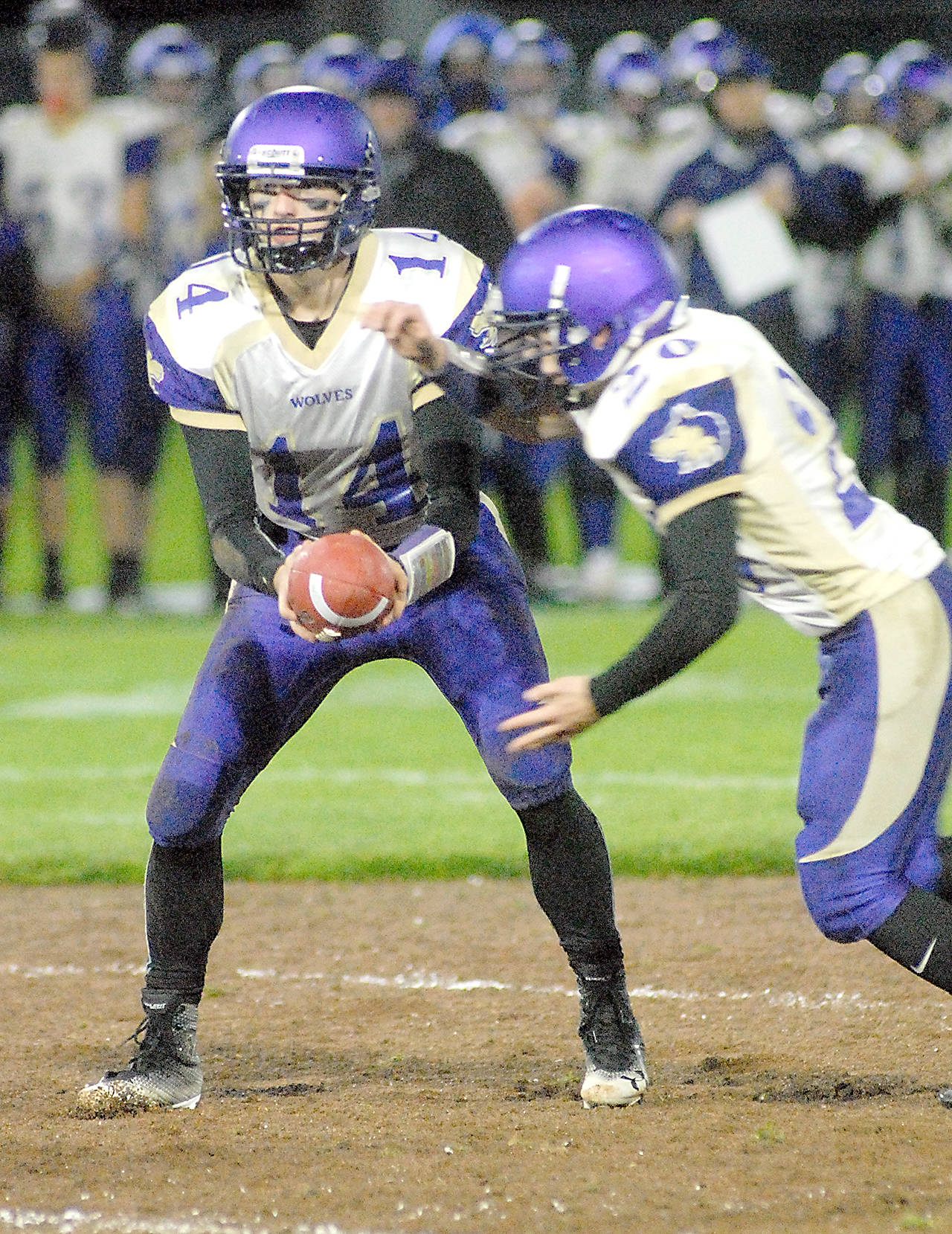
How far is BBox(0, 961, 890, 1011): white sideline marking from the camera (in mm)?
4207

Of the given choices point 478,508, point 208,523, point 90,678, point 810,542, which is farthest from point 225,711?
point 90,678

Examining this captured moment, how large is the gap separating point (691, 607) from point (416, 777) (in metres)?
3.36

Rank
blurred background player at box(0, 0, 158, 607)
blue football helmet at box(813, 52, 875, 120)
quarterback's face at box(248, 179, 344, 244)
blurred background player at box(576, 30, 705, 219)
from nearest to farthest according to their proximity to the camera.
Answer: quarterback's face at box(248, 179, 344, 244), blurred background player at box(0, 0, 158, 607), blurred background player at box(576, 30, 705, 219), blue football helmet at box(813, 52, 875, 120)

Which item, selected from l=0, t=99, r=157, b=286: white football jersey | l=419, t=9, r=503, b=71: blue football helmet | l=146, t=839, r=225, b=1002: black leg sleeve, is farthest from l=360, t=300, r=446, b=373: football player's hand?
l=419, t=9, r=503, b=71: blue football helmet

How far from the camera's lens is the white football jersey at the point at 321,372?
3539 millimetres

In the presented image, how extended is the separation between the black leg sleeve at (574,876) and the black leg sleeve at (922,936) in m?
0.54

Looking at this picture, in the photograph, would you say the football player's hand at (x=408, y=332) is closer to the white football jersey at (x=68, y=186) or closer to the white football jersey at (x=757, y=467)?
the white football jersey at (x=757, y=467)

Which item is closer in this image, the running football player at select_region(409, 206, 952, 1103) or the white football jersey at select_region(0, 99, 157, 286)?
the running football player at select_region(409, 206, 952, 1103)

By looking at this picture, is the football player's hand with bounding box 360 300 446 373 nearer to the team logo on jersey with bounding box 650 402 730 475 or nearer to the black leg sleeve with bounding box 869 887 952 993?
the team logo on jersey with bounding box 650 402 730 475

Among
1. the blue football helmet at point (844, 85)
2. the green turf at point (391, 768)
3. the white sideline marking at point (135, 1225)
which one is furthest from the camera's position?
the blue football helmet at point (844, 85)

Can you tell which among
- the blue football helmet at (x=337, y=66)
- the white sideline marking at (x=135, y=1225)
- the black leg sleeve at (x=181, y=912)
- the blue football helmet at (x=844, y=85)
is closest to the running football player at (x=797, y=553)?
the black leg sleeve at (x=181, y=912)

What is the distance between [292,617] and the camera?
3.39 m

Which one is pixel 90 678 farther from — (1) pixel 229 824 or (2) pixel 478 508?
(2) pixel 478 508

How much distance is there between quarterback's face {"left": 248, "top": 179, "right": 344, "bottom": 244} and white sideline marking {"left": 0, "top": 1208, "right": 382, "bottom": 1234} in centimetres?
172
